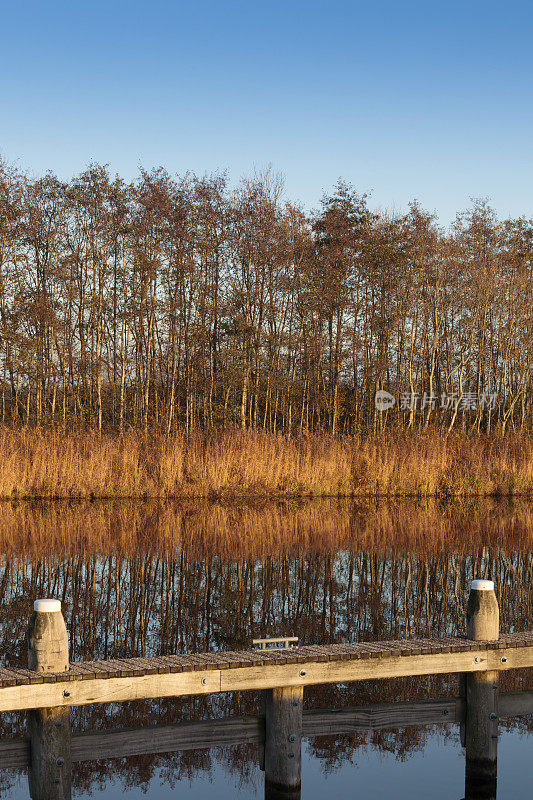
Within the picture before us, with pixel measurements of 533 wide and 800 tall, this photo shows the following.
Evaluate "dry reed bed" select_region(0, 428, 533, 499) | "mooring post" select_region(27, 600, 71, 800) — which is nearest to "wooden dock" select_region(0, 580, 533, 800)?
"mooring post" select_region(27, 600, 71, 800)

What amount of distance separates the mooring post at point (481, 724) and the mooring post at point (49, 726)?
2.64 meters

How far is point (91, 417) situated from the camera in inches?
1119

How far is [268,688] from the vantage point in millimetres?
5801

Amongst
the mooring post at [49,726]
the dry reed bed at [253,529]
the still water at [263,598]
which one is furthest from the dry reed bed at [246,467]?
the mooring post at [49,726]

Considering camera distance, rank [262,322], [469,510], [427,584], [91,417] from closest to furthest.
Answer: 1. [427,584]
2. [469,510]
3. [91,417]
4. [262,322]

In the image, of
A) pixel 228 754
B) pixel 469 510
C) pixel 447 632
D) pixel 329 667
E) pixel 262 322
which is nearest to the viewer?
pixel 329 667

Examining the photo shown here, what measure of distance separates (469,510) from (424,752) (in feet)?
45.5

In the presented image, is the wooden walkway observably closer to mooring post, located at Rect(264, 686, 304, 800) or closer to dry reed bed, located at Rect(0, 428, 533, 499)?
mooring post, located at Rect(264, 686, 304, 800)

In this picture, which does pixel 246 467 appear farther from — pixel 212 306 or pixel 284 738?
pixel 284 738

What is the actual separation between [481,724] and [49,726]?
2799 millimetres

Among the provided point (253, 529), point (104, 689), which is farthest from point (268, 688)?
point (253, 529)

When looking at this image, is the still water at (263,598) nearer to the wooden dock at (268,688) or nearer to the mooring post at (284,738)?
the mooring post at (284,738)

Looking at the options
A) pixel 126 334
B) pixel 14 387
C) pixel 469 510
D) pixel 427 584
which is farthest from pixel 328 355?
pixel 427 584

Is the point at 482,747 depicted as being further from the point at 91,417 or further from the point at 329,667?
the point at 91,417
